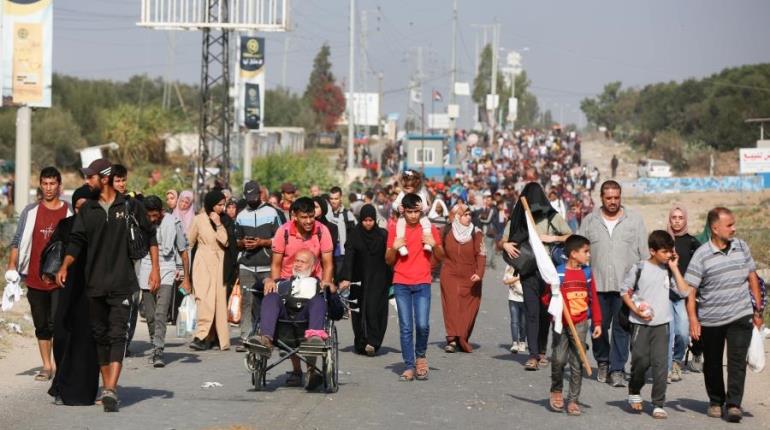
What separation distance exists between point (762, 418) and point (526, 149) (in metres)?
77.6

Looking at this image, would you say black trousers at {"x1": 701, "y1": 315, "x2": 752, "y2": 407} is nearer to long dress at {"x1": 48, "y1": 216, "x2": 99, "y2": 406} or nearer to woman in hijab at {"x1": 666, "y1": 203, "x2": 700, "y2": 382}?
woman in hijab at {"x1": 666, "y1": 203, "x2": 700, "y2": 382}

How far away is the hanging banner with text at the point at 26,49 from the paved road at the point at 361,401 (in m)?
11.0

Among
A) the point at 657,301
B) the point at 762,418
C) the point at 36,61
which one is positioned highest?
the point at 36,61

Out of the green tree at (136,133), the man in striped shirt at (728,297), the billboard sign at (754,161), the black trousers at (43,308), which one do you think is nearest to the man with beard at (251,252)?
the black trousers at (43,308)

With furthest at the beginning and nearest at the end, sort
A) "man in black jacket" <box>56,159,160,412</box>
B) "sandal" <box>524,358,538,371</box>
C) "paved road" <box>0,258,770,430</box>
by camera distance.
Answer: "sandal" <box>524,358,538,371</box>, "man in black jacket" <box>56,159,160,412</box>, "paved road" <box>0,258,770,430</box>

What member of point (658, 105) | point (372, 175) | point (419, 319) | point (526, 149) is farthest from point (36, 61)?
point (658, 105)

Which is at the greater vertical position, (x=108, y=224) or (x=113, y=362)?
(x=108, y=224)

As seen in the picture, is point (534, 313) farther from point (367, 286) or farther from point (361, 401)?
point (361, 401)

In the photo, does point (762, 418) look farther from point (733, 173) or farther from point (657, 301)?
point (733, 173)

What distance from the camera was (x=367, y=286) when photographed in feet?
49.5

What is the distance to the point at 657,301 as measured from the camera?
10.5 m

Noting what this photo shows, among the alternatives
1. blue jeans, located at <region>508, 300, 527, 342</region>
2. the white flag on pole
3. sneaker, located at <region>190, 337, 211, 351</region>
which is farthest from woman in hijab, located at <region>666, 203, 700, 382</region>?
sneaker, located at <region>190, 337, 211, 351</region>

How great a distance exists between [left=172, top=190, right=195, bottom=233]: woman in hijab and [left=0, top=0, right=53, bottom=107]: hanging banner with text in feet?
27.7

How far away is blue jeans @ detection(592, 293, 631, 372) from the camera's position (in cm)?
1230
